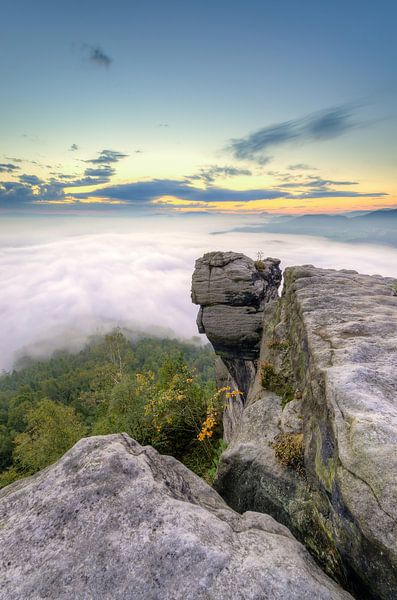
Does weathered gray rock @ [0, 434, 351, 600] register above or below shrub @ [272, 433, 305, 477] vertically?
above

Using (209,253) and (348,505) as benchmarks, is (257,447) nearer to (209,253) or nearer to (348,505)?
(348,505)

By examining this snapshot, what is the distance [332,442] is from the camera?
4.93 metres

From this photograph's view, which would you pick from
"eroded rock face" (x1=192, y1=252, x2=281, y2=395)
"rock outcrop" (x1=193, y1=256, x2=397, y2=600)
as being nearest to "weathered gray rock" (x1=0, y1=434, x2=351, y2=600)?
"rock outcrop" (x1=193, y1=256, x2=397, y2=600)

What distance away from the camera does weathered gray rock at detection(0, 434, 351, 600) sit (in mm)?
3473

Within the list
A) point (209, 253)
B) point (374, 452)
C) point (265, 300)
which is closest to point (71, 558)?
point (374, 452)

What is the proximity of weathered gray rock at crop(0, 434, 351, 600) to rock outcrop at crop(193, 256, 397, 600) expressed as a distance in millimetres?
719

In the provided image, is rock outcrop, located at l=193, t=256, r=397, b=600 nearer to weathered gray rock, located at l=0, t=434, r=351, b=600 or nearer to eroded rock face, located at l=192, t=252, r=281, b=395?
weathered gray rock, located at l=0, t=434, r=351, b=600

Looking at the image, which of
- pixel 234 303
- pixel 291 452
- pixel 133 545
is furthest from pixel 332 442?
pixel 234 303

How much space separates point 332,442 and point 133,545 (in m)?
3.21

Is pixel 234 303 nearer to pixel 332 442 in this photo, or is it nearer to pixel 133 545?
pixel 332 442

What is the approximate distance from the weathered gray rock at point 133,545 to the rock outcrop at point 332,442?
719 mm

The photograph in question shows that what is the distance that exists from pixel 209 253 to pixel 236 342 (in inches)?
268

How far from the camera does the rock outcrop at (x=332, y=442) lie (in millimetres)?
3809

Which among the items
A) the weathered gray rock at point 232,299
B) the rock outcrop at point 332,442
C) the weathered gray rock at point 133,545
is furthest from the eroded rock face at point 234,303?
the weathered gray rock at point 133,545
